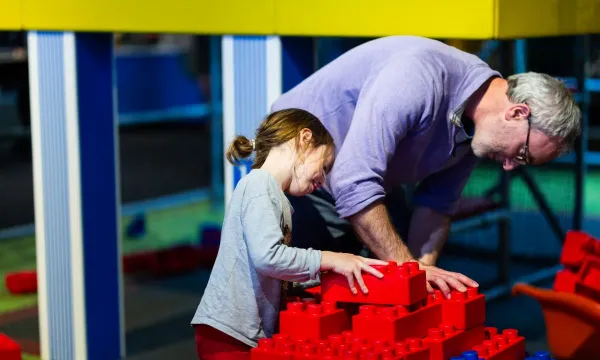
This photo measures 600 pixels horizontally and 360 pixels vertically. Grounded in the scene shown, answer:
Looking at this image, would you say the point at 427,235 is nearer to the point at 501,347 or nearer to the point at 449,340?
the point at 501,347

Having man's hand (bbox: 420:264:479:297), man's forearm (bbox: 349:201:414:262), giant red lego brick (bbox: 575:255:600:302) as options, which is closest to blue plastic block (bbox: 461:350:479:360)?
man's hand (bbox: 420:264:479:297)

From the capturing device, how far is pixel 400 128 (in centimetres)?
345

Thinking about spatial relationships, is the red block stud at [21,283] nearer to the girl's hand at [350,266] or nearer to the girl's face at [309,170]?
the girl's face at [309,170]

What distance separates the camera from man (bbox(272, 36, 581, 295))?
3410 millimetres

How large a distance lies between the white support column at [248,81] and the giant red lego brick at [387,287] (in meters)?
1.34

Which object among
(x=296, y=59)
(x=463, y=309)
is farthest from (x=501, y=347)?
(x=296, y=59)

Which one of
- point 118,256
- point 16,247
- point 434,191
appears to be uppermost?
point 434,191

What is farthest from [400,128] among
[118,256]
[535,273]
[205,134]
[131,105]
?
[205,134]

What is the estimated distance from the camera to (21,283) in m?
6.57

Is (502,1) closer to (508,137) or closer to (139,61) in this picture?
(508,137)

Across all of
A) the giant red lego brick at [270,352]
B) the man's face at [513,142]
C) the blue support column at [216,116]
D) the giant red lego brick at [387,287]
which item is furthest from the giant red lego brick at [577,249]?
the blue support column at [216,116]

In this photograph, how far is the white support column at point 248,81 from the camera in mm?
4309

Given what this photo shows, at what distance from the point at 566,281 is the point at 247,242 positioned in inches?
64.5

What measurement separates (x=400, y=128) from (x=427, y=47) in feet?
1.11
